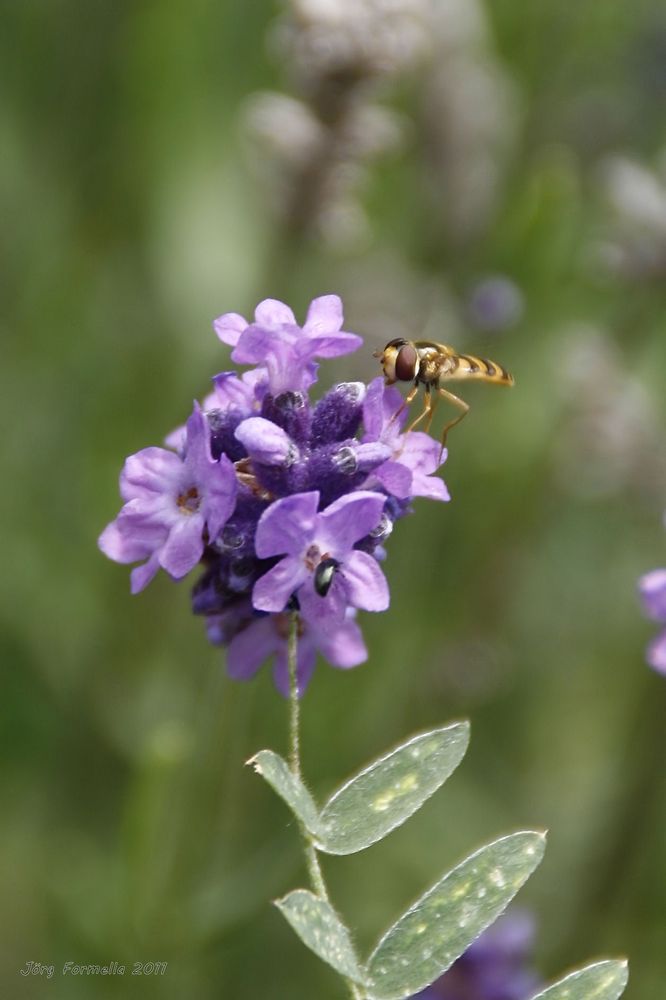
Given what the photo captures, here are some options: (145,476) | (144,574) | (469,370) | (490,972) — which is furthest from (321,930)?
(490,972)

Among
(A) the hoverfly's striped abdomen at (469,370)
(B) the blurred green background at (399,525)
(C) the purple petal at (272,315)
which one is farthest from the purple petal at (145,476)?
(B) the blurred green background at (399,525)

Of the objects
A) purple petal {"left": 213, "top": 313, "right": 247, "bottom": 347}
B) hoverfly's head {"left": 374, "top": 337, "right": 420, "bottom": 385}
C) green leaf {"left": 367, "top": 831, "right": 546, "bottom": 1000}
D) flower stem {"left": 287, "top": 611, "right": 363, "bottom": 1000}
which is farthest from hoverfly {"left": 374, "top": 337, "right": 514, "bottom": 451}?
green leaf {"left": 367, "top": 831, "right": 546, "bottom": 1000}

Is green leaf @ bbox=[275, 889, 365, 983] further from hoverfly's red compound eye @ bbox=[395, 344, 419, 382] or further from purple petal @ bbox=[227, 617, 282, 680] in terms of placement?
hoverfly's red compound eye @ bbox=[395, 344, 419, 382]

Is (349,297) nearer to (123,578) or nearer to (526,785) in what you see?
(123,578)

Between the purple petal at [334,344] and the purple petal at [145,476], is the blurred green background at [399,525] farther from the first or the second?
the purple petal at [334,344]

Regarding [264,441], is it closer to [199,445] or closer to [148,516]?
[199,445]

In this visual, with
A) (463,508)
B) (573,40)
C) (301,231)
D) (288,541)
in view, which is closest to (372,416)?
(288,541)
